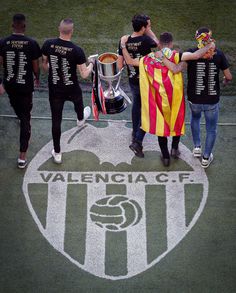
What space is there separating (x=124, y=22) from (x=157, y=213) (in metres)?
3.66

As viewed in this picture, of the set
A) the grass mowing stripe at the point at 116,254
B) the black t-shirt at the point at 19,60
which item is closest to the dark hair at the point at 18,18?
the black t-shirt at the point at 19,60

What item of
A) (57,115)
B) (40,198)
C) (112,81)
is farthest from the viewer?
(112,81)

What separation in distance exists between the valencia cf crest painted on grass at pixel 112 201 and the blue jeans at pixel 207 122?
0.80ft

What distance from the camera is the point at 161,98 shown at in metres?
6.79

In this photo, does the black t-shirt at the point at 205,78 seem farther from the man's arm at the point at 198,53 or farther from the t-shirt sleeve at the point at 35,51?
the t-shirt sleeve at the point at 35,51

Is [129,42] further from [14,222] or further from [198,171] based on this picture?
[14,222]

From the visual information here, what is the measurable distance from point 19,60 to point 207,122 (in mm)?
2071

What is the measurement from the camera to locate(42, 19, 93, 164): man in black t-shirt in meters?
6.59

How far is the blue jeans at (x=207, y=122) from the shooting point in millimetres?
6830

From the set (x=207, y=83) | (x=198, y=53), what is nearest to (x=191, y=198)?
(x=207, y=83)

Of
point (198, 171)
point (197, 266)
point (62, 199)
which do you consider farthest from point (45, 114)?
point (197, 266)

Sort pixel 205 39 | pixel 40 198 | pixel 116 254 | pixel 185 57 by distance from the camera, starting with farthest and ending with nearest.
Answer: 1. pixel 40 198
2. pixel 185 57
3. pixel 205 39
4. pixel 116 254

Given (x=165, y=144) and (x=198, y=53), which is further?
(x=165, y=144)

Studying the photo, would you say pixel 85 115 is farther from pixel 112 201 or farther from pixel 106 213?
pixel 106 213
